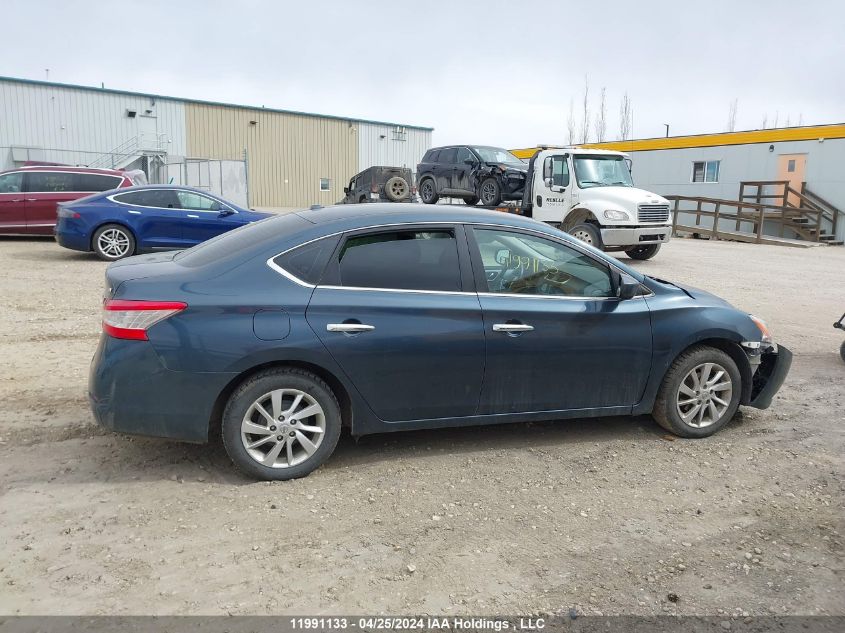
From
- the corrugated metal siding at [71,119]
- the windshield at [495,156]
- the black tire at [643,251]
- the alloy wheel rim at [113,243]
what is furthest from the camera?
the corrugated metal siding at [71,119]

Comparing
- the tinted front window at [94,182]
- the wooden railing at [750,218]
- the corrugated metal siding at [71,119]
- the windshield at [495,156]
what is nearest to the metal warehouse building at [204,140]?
the corrugated metal siding at [71,119]

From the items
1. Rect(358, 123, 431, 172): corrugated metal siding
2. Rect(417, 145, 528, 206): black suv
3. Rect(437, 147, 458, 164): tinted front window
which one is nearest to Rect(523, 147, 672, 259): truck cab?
Rect(417, 145, 528, 206): black suv

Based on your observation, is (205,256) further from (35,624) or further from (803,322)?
(803,322)

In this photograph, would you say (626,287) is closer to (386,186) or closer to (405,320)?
(405,320)

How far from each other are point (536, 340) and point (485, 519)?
1.24 meters

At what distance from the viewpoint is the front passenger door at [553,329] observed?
4.52 metres

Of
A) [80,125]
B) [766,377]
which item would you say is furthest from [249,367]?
[80,125]

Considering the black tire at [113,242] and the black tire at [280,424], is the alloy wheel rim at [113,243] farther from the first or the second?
the black tire at [280,424]

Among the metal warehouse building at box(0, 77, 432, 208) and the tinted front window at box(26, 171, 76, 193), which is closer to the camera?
the tinted front window at box(26, 171, 76, 193)

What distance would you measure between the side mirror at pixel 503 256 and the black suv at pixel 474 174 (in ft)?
41.7

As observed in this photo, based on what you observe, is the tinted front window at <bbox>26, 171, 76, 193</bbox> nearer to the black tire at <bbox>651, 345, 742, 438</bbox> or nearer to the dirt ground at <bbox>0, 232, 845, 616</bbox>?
the dirt ground at <bbox>0, 232, 845, 616</bbox>

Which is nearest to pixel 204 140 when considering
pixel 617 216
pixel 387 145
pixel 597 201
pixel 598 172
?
pixel 387 145

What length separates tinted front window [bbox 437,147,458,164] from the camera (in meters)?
18.7

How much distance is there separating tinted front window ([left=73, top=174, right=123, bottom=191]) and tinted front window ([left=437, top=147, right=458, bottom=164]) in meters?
8.04
